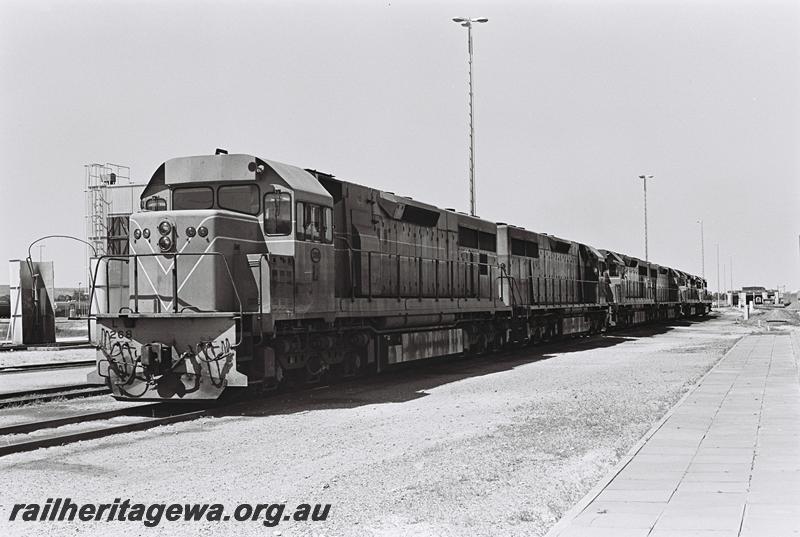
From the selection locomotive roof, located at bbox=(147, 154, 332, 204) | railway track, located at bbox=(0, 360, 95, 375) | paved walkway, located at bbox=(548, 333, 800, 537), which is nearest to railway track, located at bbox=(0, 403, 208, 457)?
locomotive roof, located at bbox=(147, 154, 332, 204)

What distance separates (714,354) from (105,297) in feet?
59.2

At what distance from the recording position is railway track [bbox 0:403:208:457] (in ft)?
31.7

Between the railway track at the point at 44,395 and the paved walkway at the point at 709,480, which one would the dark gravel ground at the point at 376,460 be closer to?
the paved walkway at the point at 709,480

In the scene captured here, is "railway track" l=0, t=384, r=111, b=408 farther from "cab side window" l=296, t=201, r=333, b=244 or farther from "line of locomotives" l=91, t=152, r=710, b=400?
"cab side window" l=296, t=201, r=333, b=244

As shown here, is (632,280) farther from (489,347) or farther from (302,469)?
(302,469)

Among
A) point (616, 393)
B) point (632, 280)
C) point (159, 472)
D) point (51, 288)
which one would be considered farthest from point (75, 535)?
point (632, 280)

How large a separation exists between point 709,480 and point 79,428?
26.1ft

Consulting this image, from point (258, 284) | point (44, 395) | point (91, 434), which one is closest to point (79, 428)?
point (91, 434)

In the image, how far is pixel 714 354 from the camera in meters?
24.7

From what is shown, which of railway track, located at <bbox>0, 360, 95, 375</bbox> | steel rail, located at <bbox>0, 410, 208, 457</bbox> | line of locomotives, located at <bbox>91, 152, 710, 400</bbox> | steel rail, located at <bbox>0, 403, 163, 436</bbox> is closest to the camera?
steel rail, located at <bbox>0, 410, 208, 457</bbox>

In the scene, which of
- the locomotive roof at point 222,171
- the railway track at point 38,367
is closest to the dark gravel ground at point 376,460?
the locomotive roof at point 222,171

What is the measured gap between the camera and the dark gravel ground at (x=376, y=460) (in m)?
6.57

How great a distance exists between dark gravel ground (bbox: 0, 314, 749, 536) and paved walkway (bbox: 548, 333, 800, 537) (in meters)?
0.49

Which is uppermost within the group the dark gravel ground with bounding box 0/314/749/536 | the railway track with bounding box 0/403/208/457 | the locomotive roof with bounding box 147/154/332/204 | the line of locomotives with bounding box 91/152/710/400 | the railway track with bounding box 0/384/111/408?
the locomotive roof with bounding box 147/154/332/204
